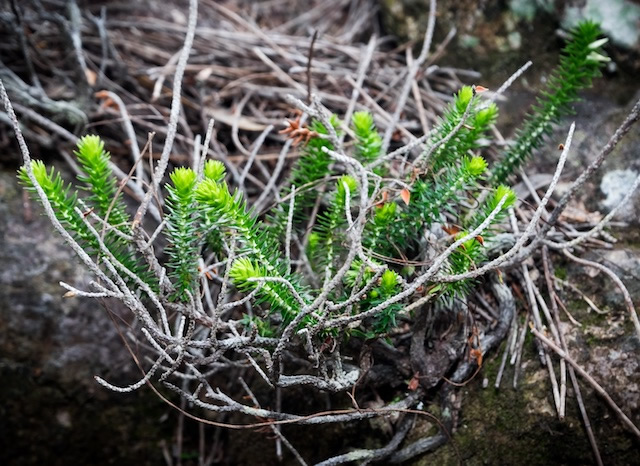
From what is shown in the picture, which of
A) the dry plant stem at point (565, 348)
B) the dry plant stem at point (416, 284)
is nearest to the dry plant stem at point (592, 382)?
the dry plant stem at point (565, 348)

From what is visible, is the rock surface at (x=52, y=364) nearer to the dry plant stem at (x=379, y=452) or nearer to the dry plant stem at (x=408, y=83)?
the dry plant stem at (x=379, y=452)

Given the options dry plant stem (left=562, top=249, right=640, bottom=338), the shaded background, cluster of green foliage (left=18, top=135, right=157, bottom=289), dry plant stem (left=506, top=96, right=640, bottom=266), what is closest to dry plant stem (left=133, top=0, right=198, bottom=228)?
Result: cluster of green foliage (left=18, top=135, right=157, bottom=289)

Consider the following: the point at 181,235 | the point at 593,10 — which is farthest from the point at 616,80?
the point at 181,235

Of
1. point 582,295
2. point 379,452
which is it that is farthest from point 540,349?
point 379,452

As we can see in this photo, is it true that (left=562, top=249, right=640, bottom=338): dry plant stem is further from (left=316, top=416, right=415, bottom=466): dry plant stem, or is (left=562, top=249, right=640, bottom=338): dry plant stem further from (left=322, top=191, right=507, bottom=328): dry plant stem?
(left=316, top=416, right=415, bottom=466): dry plant stem

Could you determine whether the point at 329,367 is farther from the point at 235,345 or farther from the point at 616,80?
the point at 616,80
